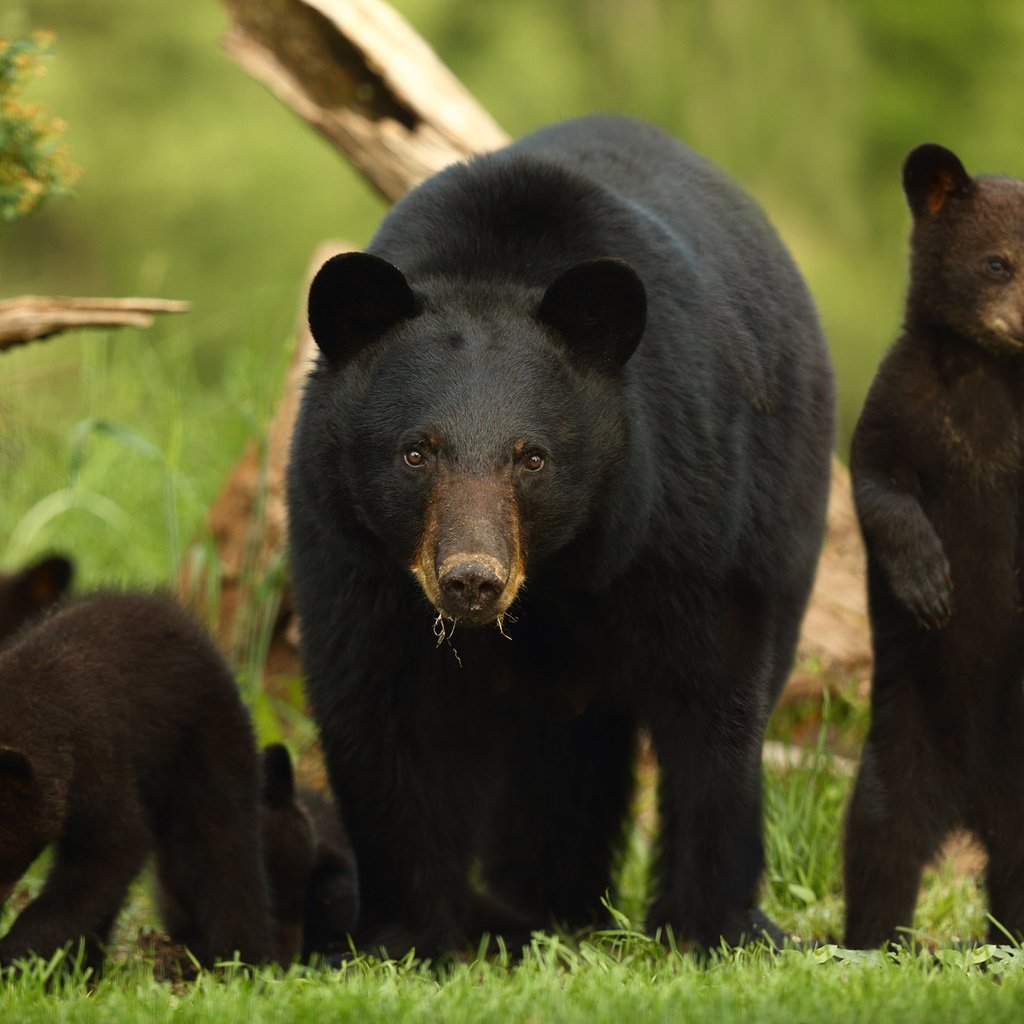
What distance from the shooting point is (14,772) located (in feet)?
14.6

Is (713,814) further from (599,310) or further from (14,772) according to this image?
(14,772)

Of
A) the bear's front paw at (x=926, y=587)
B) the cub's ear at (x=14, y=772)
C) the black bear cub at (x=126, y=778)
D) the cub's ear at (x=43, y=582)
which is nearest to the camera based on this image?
the cub's ear at (x=14, y=772)

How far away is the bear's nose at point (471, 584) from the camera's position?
4023mm

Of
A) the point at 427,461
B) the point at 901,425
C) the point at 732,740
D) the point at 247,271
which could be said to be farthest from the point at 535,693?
the point at 247,271

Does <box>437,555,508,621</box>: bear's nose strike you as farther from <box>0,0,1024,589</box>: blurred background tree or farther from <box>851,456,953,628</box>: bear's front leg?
<box>0,0,1024,589</box>: blurred background tree

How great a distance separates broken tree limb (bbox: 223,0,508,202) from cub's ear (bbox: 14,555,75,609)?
6.43 feet

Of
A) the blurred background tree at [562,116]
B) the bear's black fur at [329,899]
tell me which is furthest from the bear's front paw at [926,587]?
the blurred background tree at [562,116]

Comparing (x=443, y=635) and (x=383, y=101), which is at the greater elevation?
(x=383, y=101)

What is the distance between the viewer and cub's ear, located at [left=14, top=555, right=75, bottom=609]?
6895 millimetres

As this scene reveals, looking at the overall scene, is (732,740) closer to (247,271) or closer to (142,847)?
(142,847)

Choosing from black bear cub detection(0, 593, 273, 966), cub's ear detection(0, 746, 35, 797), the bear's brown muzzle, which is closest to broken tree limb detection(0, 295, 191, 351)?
black bear cub detection(0, 593, 273, 966)

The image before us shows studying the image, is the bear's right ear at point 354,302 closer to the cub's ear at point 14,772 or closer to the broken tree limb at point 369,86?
the cub's ear at point 14,772

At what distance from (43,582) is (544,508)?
3.17 metres

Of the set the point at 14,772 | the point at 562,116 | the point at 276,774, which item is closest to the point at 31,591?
the point at 276,774
